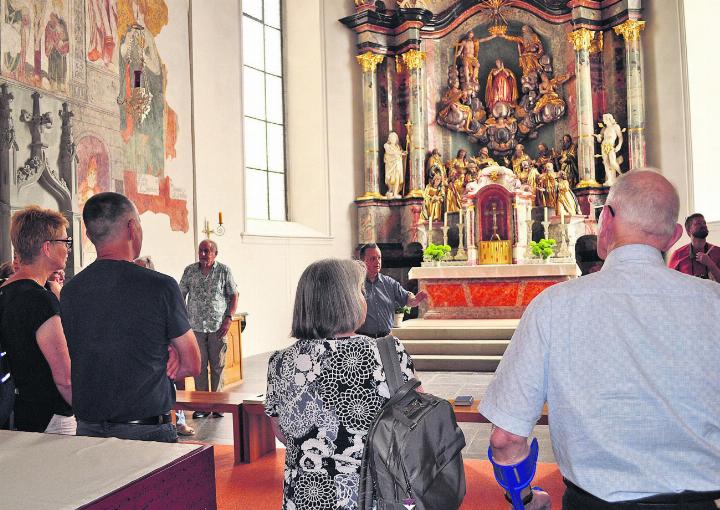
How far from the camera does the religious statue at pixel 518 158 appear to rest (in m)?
14.2

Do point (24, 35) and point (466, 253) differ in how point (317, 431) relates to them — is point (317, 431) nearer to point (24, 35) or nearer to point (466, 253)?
point (24, 35)

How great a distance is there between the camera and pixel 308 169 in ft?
46.2

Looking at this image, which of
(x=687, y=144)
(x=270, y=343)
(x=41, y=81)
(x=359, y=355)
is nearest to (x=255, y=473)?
(x=359, y=355)

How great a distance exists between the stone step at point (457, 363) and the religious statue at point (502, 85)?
744cm

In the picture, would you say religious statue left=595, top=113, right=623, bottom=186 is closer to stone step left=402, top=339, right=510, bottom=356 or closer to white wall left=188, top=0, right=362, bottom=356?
white wall left=188, top=0, right=362, bottom=356

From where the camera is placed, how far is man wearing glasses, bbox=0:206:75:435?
8.23ft

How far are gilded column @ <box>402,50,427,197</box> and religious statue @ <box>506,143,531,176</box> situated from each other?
190 centimetres

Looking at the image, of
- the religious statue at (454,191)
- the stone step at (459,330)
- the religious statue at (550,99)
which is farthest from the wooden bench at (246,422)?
the religious statue at (550,99)

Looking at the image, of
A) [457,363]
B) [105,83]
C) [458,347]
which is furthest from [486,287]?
[105,83]

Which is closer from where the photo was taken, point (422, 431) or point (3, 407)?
point (422, 431)

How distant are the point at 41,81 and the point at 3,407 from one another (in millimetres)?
6250

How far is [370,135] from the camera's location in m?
14.5

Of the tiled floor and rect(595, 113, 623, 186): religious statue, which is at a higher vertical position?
rect(595, 113, 623, 186): religious statue

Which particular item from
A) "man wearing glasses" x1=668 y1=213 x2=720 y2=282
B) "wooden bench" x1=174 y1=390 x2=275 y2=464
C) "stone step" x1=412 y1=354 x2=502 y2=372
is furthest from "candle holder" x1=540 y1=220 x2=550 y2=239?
"wooden bench" x1=174 y1=390 x2=275 y2=464
